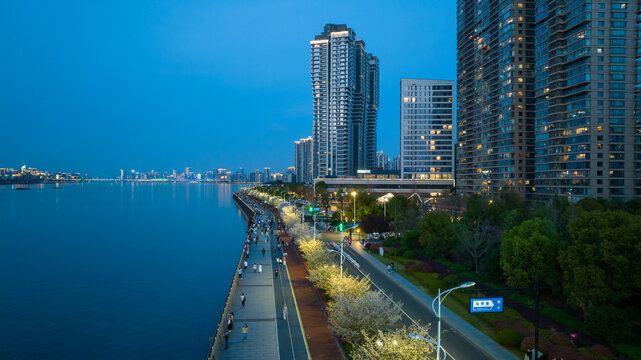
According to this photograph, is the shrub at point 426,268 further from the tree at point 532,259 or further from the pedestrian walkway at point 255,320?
the pedestrian walkway at point 255,320

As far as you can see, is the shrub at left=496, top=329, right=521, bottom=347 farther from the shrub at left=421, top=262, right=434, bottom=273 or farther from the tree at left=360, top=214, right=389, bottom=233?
the tree at left=360, top=214, right=389, bottom=233

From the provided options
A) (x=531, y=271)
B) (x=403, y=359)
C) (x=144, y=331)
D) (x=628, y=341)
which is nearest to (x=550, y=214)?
(x=531, y=271)

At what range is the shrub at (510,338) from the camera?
26.6m

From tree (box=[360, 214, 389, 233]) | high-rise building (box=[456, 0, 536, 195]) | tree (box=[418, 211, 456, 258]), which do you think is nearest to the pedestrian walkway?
tree (box=[418, 211, 456, 258])

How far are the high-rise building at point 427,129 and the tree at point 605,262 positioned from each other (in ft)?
457

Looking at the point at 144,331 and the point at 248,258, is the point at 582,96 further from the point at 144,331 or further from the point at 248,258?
the point at 144,331

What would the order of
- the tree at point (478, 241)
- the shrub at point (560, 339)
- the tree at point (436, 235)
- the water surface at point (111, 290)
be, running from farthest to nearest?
the tree at point (436, 235), the tree at point (478, 241), the water surface at point (111, 290), the shrub at point (560, 339)

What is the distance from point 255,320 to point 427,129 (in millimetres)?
150443

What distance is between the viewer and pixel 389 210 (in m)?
83.4

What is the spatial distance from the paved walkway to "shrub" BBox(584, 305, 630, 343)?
5740 mm

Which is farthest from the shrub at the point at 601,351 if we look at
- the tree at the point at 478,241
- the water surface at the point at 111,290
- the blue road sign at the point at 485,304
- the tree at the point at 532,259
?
the water surface at the point at 111,290

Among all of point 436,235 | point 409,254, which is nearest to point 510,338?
point 409,254

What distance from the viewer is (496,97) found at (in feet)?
407

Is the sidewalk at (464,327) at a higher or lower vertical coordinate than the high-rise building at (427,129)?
lower
